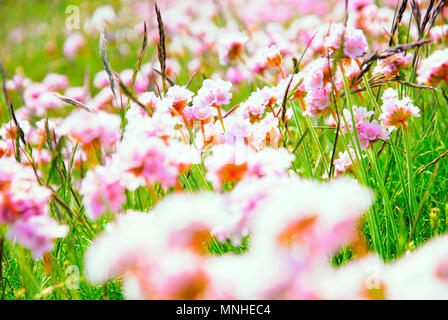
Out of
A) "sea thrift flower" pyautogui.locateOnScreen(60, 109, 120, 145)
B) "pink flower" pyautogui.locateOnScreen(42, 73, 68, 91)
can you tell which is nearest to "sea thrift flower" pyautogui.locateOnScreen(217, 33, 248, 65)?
"sea thrift flower" pyautogui.locateOnScreen(60, 109, 120, 145)

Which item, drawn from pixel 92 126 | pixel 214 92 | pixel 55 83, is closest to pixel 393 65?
pixel 214 92

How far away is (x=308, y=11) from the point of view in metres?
4.15

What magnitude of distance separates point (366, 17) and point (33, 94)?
58.6 inches

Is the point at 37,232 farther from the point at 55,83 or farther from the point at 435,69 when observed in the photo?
the point at 55,83

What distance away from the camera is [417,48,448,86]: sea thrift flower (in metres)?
0.69

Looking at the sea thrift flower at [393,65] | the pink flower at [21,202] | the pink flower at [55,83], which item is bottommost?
the pink flower at [21,202]

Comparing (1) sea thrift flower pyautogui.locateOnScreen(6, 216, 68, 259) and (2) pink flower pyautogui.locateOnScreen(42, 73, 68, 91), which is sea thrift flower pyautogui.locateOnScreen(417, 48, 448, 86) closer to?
(1) sea thrift flower pyautogui.locateOnScreen(6, 216, 68, 259)

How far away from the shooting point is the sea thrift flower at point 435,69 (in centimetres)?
69

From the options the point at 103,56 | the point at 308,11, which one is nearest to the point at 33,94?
the point at 103,56

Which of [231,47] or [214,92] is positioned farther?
[231,47]

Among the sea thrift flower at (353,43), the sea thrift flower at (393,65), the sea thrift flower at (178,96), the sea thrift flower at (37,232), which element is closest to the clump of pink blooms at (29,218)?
the sea thrift flower at (37,232)

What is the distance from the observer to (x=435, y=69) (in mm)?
694

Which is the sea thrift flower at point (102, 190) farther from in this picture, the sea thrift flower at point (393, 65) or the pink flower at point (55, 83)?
the pink flower at point (55, 83)
